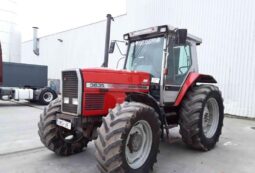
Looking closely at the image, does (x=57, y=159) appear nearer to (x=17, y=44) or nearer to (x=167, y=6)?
(x=167, y=6)

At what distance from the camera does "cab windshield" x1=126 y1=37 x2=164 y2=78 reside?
4.52m

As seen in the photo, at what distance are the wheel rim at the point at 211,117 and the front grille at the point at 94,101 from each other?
253cm

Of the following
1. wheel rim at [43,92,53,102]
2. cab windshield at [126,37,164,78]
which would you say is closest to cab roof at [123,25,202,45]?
Result: cab windshield at [126,37,164,78]

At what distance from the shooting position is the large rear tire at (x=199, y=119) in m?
4.48

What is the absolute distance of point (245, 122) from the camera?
327 inches

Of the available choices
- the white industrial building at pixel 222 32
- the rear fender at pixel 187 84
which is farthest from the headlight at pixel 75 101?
the white industrial building at pixel 222 32

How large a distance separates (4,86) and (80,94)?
33.0 ft

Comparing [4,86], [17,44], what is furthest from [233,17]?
[17,44]

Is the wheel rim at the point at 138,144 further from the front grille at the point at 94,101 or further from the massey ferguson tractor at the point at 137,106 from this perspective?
the front grille at the point at 94,101

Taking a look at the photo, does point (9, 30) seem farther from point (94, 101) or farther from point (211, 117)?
point (211, 117)

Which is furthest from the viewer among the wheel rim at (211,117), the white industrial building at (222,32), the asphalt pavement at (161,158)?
the white industrial building at (222,32)

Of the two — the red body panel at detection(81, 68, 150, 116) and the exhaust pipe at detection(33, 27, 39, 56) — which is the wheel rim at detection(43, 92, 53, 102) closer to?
the red body panel at detection(81, 68, 150, 116)

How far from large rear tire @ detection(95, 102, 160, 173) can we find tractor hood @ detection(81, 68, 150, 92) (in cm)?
55

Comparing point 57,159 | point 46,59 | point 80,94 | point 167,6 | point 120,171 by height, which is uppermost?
point 167,6
